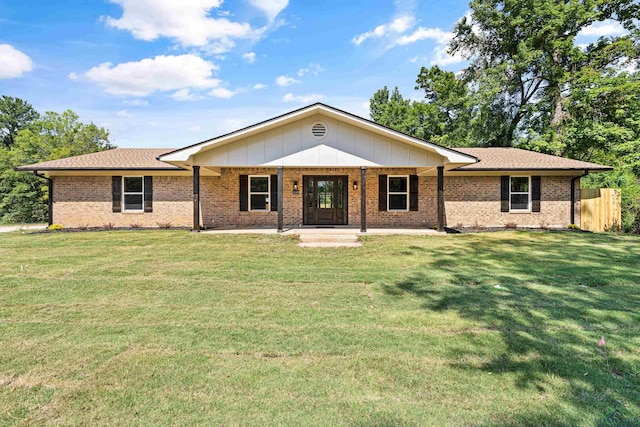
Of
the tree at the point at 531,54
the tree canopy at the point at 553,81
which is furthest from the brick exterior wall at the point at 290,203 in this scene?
the tree at the point at 531,54

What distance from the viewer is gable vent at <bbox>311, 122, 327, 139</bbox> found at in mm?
11250

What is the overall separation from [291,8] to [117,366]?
1448 centimetres

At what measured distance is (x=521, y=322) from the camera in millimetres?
3762

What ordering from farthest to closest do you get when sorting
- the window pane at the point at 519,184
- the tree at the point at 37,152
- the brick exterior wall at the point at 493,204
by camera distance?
the tree at the point at 37,152 < the window pane at the point at 519,184 < the brick exterior wall at the point at 493,204

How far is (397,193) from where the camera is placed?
13922 millimetres

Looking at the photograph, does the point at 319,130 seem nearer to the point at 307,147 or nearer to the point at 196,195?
the point at 307,147

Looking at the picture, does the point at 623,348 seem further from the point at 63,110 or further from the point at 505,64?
the point at 63,110

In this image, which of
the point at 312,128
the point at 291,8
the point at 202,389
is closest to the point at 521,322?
the point at 202,389

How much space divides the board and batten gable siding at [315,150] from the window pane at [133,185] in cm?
421

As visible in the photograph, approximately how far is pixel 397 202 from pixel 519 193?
512 centimetres

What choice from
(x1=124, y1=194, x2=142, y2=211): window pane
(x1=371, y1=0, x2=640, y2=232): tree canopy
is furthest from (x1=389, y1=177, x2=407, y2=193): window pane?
(x1=124, y1=194, x2=142, y2=211): window pane

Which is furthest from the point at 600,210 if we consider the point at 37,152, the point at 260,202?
the point at 37,152

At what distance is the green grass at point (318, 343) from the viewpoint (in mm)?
2238

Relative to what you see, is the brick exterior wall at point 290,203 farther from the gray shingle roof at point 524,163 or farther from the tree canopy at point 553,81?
the tree canopy at point 553,81
